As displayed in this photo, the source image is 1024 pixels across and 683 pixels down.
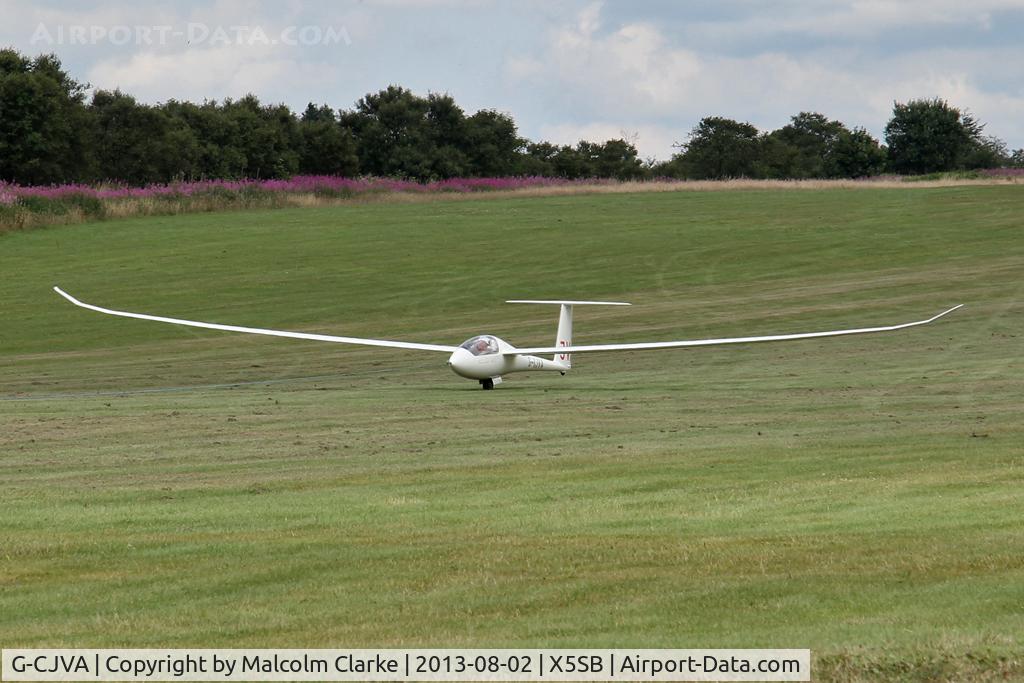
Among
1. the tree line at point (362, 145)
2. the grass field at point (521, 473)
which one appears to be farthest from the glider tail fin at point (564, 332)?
the tree line at point (362, 145)

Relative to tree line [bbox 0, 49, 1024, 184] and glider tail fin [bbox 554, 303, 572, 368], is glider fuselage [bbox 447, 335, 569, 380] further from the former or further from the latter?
tree line [bbox 0, 49, 1024, 184]

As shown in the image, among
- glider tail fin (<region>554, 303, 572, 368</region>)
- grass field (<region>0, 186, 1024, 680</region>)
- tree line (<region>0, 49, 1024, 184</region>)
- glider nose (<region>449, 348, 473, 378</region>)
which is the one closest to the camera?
grass field (<region>0, 186, 1024, 680</region>)

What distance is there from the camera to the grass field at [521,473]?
9125 mm

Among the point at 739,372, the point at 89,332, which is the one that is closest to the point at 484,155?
the point at 89,332

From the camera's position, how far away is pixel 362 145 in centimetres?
10519

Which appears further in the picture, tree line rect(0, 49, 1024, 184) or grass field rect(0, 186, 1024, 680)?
tree line rect(0, 49, 1024, 184)

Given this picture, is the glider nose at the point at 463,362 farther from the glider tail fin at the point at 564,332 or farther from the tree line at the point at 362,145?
the tree line at the point at 362,145

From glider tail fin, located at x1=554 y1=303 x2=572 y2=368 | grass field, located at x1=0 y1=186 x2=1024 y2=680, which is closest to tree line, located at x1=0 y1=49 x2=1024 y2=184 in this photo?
grass field, located at x1=0 y1=186 x2=1024 y2=680

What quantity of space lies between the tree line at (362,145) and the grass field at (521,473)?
37055mm

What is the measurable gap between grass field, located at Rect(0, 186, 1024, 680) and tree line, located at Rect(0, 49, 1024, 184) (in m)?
37.1

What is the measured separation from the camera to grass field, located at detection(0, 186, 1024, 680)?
912 centimetres

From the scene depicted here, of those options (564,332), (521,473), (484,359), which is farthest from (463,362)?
(521,473)

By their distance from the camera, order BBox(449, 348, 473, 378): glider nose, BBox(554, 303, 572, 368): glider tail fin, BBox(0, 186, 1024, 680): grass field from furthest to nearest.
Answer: BBox(554, 303, 572, 368): glider tail fin < BBox(449, 348, 473, 378): glider nose < BBox(0, 186, 1024, 680): grass field

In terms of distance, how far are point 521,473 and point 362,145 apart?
9149 centimetres
